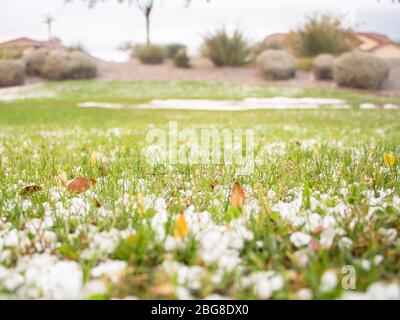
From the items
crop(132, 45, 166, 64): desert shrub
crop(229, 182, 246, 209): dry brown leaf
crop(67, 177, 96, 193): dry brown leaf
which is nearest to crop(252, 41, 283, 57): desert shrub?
crop(132, 45, 166, 64): desert shrub

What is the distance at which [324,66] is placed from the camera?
21.1 metres

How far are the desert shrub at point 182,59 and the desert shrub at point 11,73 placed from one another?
31.3 ft

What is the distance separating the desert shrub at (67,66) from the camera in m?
23.0

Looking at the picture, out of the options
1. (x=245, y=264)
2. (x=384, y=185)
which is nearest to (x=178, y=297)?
(x=245, y=264)

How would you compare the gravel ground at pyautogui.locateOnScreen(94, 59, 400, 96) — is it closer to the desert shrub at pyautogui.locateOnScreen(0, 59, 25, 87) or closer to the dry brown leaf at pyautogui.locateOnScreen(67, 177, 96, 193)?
the desert shrub at pyautogui.locateOnScreen(0, 59, 25, 87)

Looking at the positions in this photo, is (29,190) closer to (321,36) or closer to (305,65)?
(305,65)

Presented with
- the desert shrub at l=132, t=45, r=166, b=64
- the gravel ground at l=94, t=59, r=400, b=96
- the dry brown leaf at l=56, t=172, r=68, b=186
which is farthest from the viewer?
the desert shrub at l=132, t=45, r=166, b=64

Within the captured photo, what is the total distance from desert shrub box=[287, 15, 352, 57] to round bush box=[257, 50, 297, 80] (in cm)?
359

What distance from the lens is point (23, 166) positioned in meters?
3.21

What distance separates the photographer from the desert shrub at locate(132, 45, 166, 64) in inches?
1057

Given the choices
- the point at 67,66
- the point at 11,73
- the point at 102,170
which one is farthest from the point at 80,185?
the point at 67,66

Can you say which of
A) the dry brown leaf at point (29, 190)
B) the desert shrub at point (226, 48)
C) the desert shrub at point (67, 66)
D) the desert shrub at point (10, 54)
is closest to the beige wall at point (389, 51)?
the desert shrub at point (226, 48)

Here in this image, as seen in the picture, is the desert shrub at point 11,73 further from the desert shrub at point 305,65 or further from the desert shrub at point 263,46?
the desert shrub at point 305,65

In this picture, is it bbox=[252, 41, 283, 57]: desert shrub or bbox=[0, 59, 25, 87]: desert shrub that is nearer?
bbox=[0, 59, 25, 87]: desert shrub
